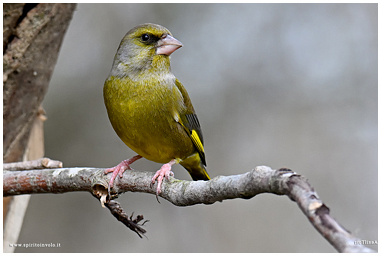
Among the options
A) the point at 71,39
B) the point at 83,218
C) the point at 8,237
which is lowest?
the point at 83,218

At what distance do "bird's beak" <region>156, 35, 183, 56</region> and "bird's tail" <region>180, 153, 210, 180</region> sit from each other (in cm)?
96

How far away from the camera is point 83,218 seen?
6.71 metres

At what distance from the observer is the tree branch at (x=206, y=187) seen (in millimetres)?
1407

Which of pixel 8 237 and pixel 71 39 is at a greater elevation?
pixel 71 39

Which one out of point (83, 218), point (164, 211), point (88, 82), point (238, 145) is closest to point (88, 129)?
point (88, 82)

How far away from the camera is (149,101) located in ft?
10.5

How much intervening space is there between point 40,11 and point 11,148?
1.42 m

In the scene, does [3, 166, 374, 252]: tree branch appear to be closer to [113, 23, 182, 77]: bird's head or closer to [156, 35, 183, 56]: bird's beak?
[113, 23, 182, 77]: bird's head

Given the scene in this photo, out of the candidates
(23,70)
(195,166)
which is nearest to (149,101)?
(195,166)

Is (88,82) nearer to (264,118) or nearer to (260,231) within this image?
(264,118)

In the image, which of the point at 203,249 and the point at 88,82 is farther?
the point at 88,82

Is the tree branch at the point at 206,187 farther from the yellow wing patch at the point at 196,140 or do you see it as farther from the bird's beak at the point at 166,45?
the bird's beak at the point at 166,45

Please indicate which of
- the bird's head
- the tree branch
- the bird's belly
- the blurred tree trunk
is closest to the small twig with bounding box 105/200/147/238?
the tree branch

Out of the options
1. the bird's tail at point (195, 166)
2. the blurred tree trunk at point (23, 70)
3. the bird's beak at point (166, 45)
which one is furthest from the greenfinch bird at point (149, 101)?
the blurred tree trunk at point (23, 70)
